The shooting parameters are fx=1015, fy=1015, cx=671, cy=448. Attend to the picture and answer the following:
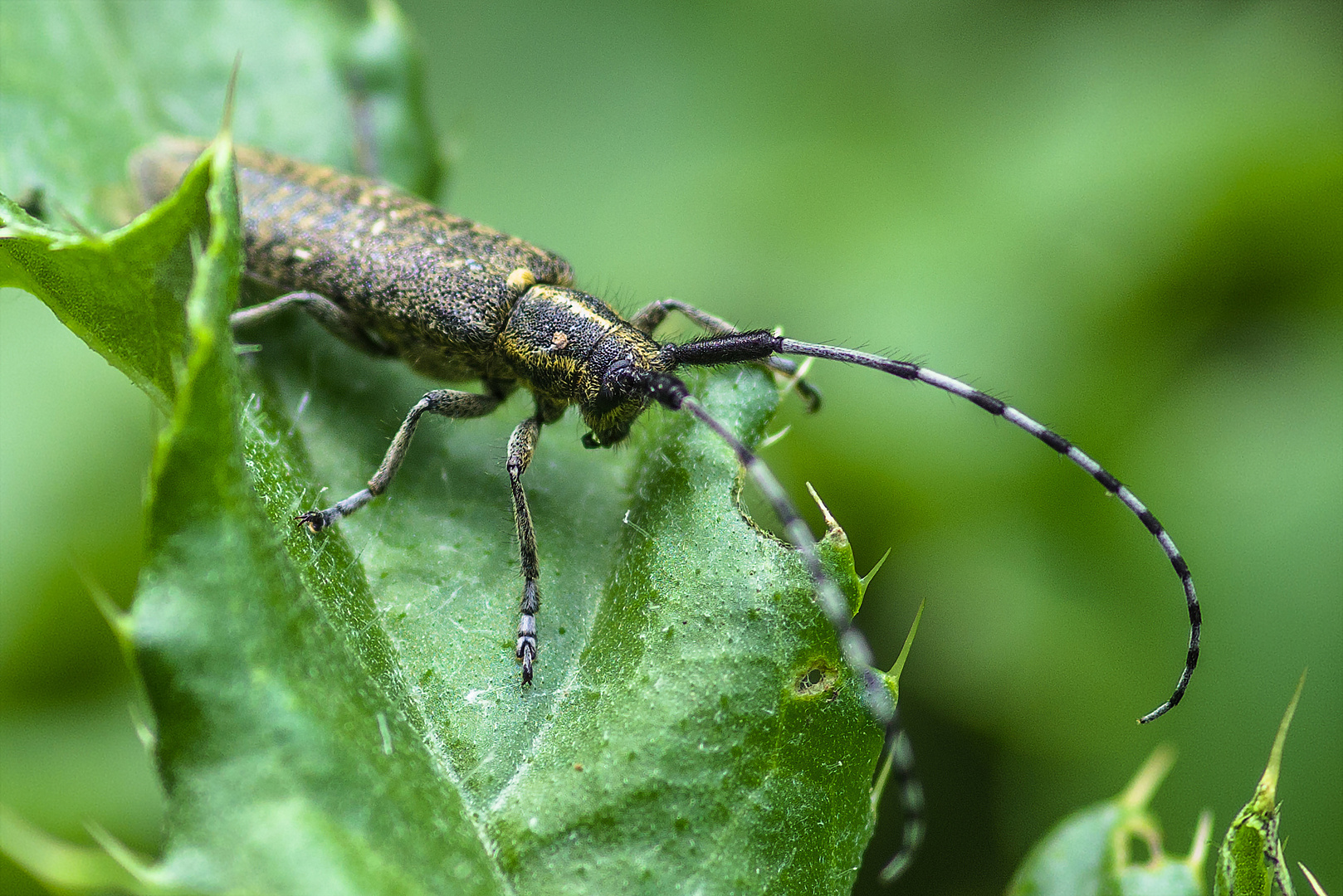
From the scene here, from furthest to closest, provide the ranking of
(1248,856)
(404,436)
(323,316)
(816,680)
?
(323,316) → (404,436) → (816,680) → (1248,856)

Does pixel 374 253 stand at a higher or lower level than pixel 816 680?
lower

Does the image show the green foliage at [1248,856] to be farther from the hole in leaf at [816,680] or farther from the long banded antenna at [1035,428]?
the hole in leaf at [816,680]

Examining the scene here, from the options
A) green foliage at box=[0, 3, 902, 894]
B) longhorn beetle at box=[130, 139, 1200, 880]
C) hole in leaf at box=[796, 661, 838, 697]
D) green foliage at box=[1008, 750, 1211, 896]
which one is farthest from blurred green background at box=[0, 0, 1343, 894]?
hole in leaf at box=[796, 661, 838, 697]

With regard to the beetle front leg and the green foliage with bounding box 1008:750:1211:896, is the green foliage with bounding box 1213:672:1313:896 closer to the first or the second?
the green foliage with bounding box 1008:750:1211:896

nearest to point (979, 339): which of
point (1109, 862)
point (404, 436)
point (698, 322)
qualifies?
point (698, 322)

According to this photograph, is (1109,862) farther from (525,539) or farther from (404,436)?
(404,436)

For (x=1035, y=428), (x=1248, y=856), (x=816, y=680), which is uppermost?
(x=1035, y=428)

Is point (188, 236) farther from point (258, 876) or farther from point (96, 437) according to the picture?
point (96, 437)
